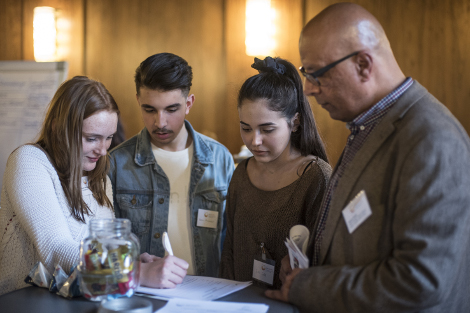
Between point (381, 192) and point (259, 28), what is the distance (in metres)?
3.23

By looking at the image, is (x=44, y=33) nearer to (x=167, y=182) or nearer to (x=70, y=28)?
(x=70, y=28)

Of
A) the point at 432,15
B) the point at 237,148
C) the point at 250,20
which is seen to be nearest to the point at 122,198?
the point at 237,148

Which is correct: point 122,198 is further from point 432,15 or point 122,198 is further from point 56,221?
point 432,15

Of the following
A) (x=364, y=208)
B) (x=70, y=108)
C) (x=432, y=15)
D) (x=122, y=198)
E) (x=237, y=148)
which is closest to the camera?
(x=364, y=208)

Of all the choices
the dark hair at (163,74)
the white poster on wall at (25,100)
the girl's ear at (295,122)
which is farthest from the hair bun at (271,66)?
the white poster on wall at (25,100)

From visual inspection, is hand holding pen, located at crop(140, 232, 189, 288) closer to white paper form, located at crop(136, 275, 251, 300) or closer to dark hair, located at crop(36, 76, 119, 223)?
white paper form, located at crop(136, 275, 251, 300)

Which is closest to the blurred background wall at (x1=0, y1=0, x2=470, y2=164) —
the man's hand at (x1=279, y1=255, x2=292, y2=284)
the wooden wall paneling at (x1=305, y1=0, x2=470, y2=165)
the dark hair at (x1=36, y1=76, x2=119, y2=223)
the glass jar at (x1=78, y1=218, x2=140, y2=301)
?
the wooden wall paneling at (x1=305, y1=0, x2=470, y2=165)

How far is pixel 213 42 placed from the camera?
4207mm

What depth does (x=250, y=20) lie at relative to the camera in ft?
13.1

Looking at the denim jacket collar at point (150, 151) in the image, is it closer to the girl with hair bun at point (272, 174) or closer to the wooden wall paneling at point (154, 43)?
the girl with hair bun at point (272, 174)

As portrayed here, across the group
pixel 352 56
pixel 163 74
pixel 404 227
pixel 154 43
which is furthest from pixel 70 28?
pixel 404 227

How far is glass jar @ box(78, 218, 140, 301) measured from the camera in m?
0.96

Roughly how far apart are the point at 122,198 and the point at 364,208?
1339mm

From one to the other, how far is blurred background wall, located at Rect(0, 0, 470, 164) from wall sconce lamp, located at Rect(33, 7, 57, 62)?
127mm
